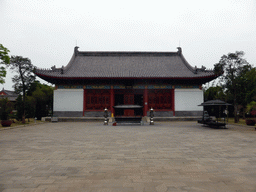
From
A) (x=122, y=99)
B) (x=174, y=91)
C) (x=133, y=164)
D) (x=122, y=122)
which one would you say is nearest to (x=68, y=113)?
(x=122, y=99)

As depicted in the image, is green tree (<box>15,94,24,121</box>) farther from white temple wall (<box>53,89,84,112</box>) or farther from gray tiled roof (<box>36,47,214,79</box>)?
white temple wall (<box>53,89,84,112</box>)

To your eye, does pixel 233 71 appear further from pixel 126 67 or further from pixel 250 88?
pixel 126 67

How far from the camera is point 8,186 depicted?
3.13 m

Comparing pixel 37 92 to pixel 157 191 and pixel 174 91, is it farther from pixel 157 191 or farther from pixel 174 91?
pixel 157 191

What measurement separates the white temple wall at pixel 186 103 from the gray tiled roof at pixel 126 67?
2.33 m

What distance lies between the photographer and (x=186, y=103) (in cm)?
2094

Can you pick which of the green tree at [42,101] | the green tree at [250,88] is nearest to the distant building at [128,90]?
the green tree at [42,101]

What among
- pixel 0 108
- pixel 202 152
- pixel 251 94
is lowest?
pixel 202 152

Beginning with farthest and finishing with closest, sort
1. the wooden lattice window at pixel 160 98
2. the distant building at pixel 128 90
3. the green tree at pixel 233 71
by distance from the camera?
the wooden lattice window at pixel 160 98
the distant building at pixel 128 90
the green tree at pixel 233 71

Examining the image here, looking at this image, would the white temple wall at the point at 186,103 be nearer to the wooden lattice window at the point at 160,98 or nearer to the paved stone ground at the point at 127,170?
the wooden lattice window at the point at 160,98

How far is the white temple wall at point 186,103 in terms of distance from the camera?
68.6 ft

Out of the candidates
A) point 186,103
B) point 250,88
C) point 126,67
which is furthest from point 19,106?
point 250,88

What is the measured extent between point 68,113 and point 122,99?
6.91 meters

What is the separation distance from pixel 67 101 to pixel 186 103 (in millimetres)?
14530
